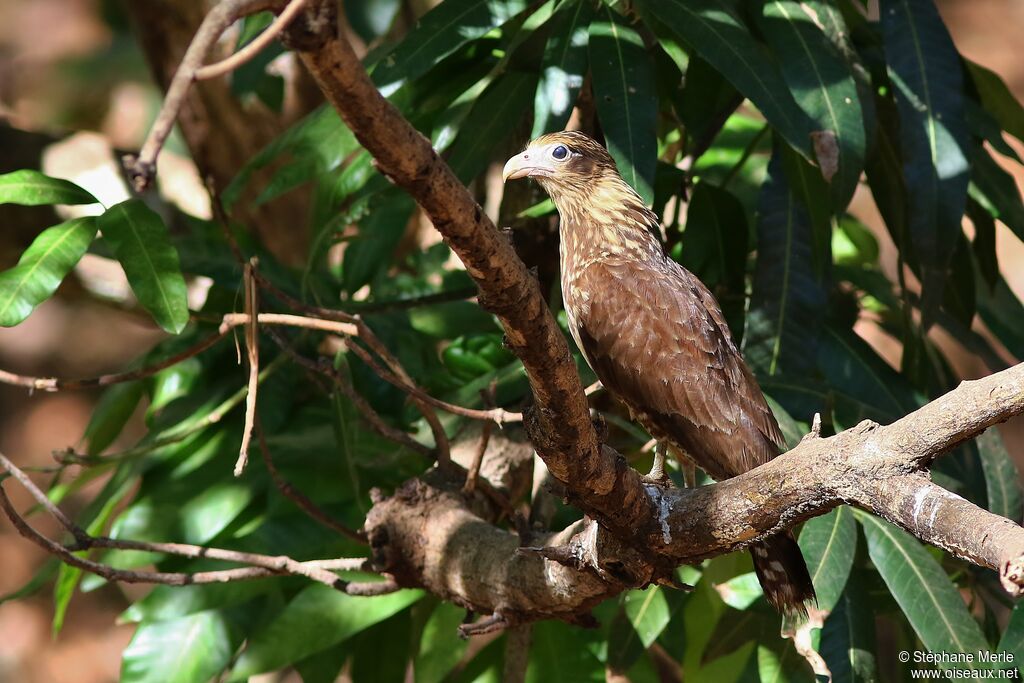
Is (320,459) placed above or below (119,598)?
below

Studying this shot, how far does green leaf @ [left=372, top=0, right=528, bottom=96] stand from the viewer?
259 cm

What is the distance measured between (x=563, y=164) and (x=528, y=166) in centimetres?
10

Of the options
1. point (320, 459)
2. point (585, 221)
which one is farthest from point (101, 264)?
point (585, 221)

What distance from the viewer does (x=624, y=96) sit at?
2.56 metres

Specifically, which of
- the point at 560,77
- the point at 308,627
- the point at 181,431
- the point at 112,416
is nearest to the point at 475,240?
the point at 560,77

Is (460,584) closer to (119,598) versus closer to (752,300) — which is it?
(752,300)

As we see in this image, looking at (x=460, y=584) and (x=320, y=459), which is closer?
(x=460, y=584)

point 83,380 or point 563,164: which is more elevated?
point 563,164

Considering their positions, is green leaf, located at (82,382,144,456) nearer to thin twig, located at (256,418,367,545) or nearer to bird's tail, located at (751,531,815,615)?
thin twig, located at (256,418,367,545)

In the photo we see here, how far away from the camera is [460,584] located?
2.50 m

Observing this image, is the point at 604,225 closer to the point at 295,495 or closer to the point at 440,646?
the point at 295,495

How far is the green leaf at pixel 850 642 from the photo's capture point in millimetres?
2625

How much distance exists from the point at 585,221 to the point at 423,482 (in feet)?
2.81

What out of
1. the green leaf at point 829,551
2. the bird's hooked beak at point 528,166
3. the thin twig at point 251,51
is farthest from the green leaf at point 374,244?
the thin twig at point 251,51
